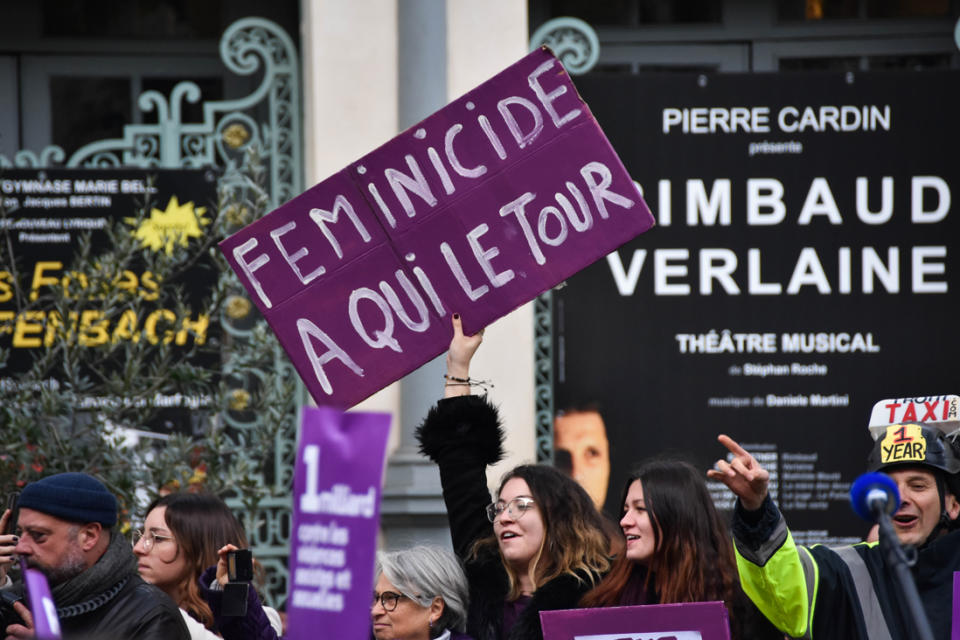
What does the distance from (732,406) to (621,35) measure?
209 centimetres

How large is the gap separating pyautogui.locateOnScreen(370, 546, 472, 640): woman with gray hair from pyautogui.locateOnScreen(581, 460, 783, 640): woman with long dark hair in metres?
0.39

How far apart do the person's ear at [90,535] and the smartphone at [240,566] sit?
368 mm

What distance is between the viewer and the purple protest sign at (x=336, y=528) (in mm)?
2395

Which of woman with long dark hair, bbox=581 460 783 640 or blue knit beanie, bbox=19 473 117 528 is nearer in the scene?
woman with long dark hair, bbox=581 460 783 640

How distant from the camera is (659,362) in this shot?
25.5ft

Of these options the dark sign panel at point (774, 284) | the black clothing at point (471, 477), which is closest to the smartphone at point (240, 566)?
the black clothing at point (471, 477)

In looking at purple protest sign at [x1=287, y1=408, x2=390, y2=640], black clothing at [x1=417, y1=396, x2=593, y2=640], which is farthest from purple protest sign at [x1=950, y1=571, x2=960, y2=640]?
purple protest sign at [x1=287, y1=408, x2=390, y2=640]

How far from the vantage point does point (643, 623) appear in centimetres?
378

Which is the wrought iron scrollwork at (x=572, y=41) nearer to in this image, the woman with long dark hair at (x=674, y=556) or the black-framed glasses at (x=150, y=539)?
the black-framed glasses at (x=150, y=539)

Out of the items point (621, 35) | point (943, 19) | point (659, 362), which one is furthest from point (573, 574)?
point (943, 19)

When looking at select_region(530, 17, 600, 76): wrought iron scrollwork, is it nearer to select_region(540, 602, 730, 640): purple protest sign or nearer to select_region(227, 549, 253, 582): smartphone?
select_region(227, 549, 253, 582): smartphone

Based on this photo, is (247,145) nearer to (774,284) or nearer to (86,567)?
(774,284)

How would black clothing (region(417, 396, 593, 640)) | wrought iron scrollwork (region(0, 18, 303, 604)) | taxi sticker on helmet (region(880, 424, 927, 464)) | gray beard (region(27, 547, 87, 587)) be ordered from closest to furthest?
taxi sticker on helmet (region(880, 424, 927, 464)) → gray beard (region(27, 547, 87, 587)) → black clothing (region(417, 396, 593, 640)) → wrought iron scrollwork (region(0, 18, 303, 604))

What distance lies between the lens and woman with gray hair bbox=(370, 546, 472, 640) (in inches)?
170
